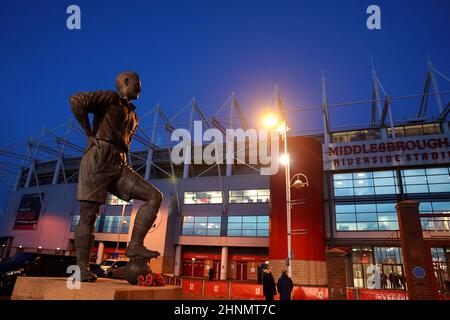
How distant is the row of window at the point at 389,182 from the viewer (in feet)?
83.8

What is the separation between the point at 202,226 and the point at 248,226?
17.7ft

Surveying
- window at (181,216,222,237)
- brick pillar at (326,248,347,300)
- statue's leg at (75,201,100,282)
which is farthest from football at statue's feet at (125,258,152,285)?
window at (181,216,222,237)

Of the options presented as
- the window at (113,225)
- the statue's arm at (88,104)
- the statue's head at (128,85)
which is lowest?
the statue's arm at (88,104)

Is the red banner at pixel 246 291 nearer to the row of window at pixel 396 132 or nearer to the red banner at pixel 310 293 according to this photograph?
the red banner at pixel 310 293

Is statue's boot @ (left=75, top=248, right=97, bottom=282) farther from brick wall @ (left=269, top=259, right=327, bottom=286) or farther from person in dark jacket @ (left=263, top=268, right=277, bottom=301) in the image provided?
brick wall @ (left=269, top=259, right=327, bottom=286)

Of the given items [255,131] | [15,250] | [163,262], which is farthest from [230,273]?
[15,250]

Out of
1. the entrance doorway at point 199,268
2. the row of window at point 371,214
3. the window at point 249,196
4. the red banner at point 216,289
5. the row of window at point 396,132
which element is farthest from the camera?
the entrance doorway at point 199,268

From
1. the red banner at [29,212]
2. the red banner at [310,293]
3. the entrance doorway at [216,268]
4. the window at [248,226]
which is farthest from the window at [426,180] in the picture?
the red banner at [29,212]

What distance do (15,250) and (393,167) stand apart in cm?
4741

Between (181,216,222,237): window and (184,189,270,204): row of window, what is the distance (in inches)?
76.8

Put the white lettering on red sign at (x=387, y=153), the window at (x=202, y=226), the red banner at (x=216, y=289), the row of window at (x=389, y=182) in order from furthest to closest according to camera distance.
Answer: the window at (x=202, y=226)
the row of window at (x=389, y=182)
the white lettering on red sign at (x=387, y=153)
the red banner at (x=216, y=289)

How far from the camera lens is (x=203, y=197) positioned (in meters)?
34.8

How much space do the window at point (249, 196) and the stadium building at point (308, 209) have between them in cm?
11

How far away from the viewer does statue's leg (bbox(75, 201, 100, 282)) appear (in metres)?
3.40
